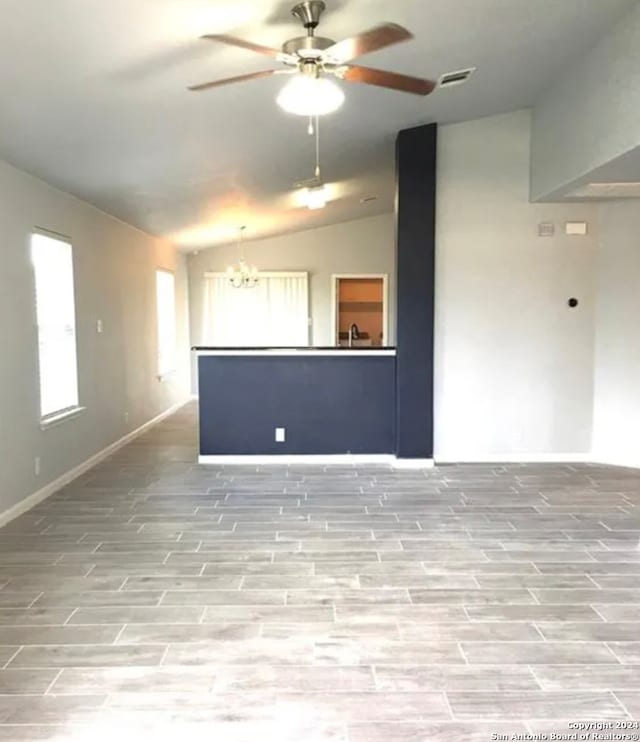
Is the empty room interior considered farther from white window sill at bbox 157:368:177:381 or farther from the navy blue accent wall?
white window sill at bbox 157:368:177:381

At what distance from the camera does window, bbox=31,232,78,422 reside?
4.40 meters

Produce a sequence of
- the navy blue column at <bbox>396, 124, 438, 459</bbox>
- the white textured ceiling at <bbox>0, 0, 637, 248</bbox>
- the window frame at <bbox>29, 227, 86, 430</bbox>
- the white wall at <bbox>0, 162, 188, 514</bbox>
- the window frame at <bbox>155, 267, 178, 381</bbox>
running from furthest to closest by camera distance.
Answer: the window frame at <bbox>155, 267, 178, 381</bbox> < the navy blue column at <bbox>396, 124, 438, 459</bbox> < the window frame at <bbox>29, 227, 86, 430</bbox> < the white wall at <bbox>0, 162, 188, 514</bbox> < the white textured ceiling at <bbox>0, 0, 637, 248</bbox>

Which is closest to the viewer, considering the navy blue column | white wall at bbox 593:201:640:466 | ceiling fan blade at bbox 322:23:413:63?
ceiling fan blade at bbox 322:23:413:63

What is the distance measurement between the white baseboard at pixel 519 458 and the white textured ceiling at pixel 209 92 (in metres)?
2.95

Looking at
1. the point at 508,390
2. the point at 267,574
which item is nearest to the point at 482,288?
the point at 508,390

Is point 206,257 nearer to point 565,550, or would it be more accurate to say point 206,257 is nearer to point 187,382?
point 187,382

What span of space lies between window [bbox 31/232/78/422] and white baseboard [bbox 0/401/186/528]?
20.4 inches

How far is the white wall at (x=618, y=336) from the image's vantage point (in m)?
5.16

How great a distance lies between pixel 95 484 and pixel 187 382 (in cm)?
476

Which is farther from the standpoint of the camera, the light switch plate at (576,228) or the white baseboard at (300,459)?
the white baseboard at (300,459)

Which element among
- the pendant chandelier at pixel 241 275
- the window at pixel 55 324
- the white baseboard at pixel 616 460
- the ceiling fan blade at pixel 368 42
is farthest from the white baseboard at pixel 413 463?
the pendant chandelier at pixel 241 275

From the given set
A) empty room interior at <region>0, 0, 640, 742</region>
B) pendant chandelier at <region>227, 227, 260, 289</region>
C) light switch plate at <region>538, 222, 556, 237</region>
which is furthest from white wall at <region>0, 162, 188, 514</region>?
light switch plate at <region>538, 222, 556, 237</region>

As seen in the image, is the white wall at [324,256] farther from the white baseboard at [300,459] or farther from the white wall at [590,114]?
the white wall at [590,114]

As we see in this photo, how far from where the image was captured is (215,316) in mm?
9422
